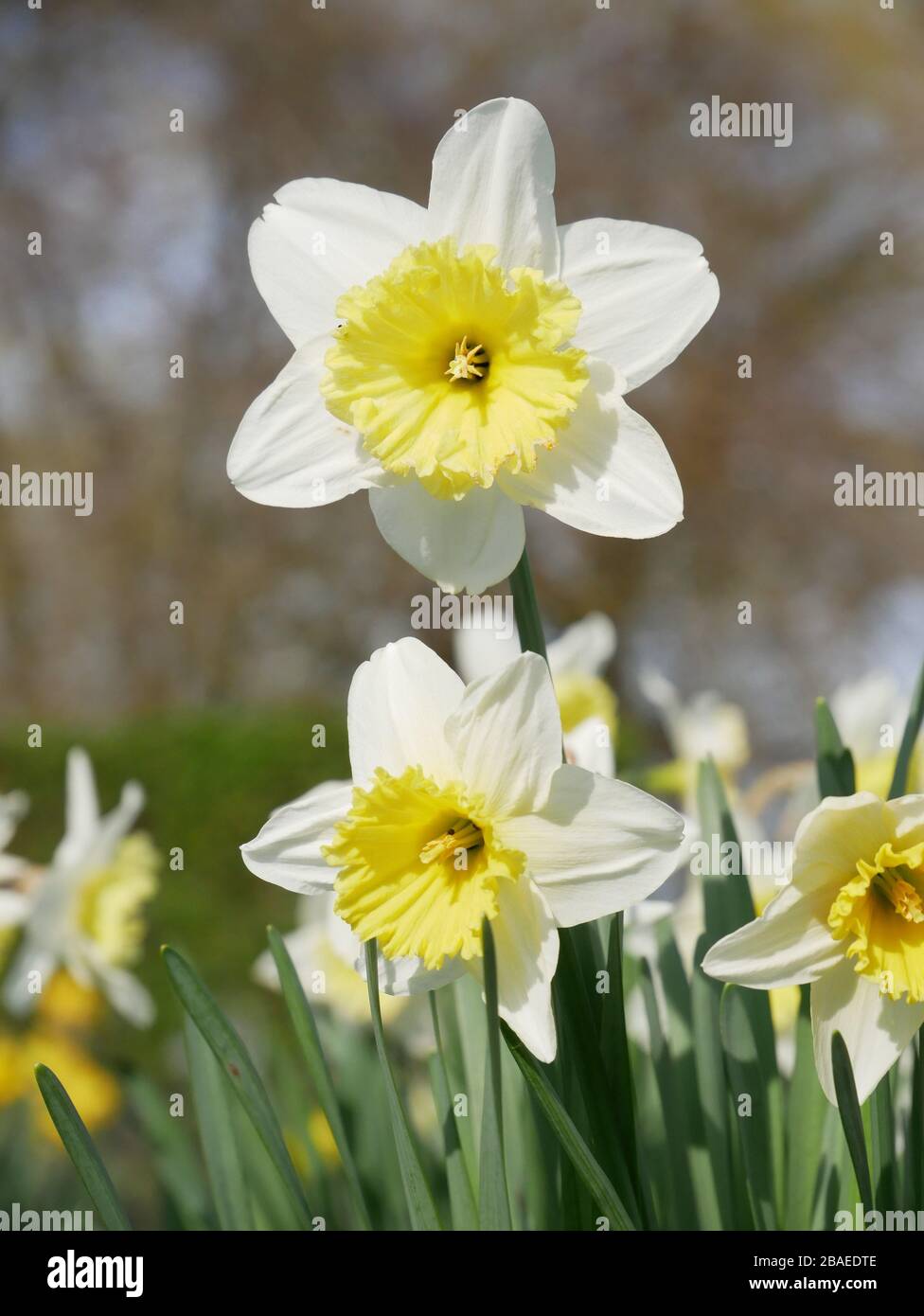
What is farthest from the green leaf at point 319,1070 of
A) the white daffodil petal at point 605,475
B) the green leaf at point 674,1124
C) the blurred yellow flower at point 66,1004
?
the blurred yellow flower at point 66,1004

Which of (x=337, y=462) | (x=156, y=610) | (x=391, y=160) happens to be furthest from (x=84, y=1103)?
(x=391, y=160)

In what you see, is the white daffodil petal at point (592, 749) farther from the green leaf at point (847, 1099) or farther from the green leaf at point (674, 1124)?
the green leaf at point (847, 1099)

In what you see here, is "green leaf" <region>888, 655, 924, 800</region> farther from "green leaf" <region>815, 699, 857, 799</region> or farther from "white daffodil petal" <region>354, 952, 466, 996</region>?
"white daffodil petal" <region>354, 952, 466, 996</region>

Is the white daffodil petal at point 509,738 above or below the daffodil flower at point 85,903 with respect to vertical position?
above

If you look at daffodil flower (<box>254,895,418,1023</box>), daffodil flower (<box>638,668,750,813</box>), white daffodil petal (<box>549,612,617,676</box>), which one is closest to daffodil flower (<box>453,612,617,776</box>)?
white daffodil petal (<box>549,612,617,676</box>)

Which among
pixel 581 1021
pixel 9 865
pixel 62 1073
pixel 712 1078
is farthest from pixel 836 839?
pixel 62 1073

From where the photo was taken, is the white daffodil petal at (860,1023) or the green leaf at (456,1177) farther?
the green leaf at (456,1177)
